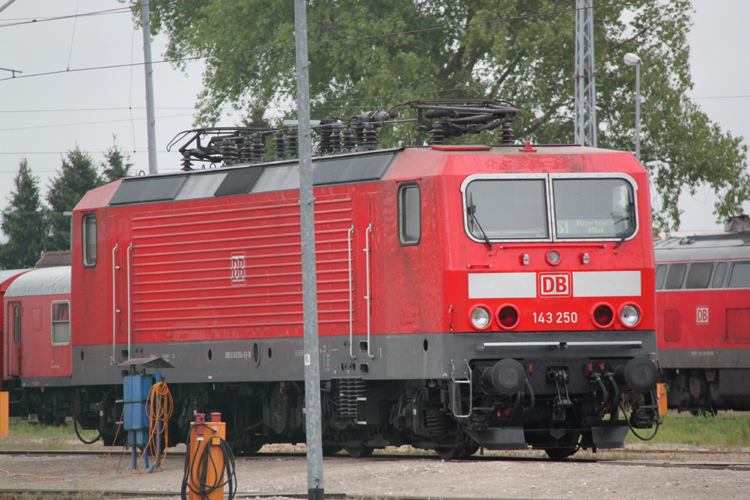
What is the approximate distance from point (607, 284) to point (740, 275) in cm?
1116

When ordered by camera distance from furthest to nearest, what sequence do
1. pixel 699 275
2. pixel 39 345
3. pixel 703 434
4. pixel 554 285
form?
pixel 39 345 → pixel 699 275 → pixel 703 434 → pixel 554 285

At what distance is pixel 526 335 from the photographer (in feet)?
41.5

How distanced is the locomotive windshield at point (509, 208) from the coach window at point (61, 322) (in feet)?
54.4

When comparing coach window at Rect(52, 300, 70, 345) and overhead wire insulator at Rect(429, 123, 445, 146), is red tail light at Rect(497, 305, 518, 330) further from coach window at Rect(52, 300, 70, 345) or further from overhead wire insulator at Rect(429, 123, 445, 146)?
coach window at Rect(52, 300, 70, 345)

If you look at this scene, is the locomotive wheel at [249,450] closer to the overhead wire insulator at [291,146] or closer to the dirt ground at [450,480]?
the dirt ground at [450,480]

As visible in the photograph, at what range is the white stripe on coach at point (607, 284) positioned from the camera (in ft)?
42.2

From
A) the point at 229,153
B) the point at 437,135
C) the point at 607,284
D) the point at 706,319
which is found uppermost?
the point at 229,153

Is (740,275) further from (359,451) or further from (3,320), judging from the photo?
(3,320)

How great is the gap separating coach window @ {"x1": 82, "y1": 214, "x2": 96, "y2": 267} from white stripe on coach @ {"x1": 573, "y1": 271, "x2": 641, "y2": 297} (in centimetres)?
852

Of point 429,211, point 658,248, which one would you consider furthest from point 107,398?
point 658,248

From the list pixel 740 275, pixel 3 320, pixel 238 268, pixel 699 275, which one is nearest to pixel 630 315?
pixel 238 268

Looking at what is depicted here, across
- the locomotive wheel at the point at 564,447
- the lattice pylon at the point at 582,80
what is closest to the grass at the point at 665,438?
the locomotive wheel at the point at 564,447

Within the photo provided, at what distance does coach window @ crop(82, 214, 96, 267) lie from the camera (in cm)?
1766

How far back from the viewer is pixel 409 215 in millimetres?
13484
